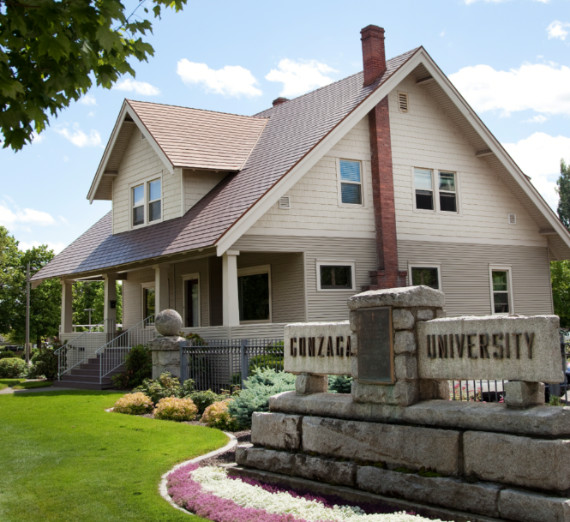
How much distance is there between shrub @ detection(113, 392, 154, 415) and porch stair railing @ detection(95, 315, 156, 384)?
495 cm

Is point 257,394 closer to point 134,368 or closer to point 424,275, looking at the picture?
point 134,368

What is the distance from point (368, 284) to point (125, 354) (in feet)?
24.1

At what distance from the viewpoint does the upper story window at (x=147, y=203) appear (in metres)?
22.0

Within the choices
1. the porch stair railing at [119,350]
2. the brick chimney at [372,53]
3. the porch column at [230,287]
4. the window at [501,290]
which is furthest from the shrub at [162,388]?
the window at [501,290]

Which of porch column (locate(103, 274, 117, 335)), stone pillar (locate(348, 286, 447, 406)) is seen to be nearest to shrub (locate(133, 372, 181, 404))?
stone pillar (locate(348, 286, 447, 406))

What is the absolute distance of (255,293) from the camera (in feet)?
68.3

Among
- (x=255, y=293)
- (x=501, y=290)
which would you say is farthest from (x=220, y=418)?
(x=501, y=290)

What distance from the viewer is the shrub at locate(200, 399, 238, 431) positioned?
12.4 meters

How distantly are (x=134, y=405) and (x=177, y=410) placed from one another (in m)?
1.43

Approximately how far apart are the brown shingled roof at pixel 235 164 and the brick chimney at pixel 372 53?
29 cm

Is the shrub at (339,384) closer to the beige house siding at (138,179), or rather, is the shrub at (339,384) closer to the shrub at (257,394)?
the shrub at (257,394)

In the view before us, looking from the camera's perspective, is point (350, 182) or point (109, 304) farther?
point (109, 304)

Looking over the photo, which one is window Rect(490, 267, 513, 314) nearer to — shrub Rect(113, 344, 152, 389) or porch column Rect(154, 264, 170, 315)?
porch column Rect(154, 264, 170, 315)

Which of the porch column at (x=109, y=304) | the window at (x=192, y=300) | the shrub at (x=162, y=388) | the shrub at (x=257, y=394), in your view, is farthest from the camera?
the porch column at (x=109, y=304)
